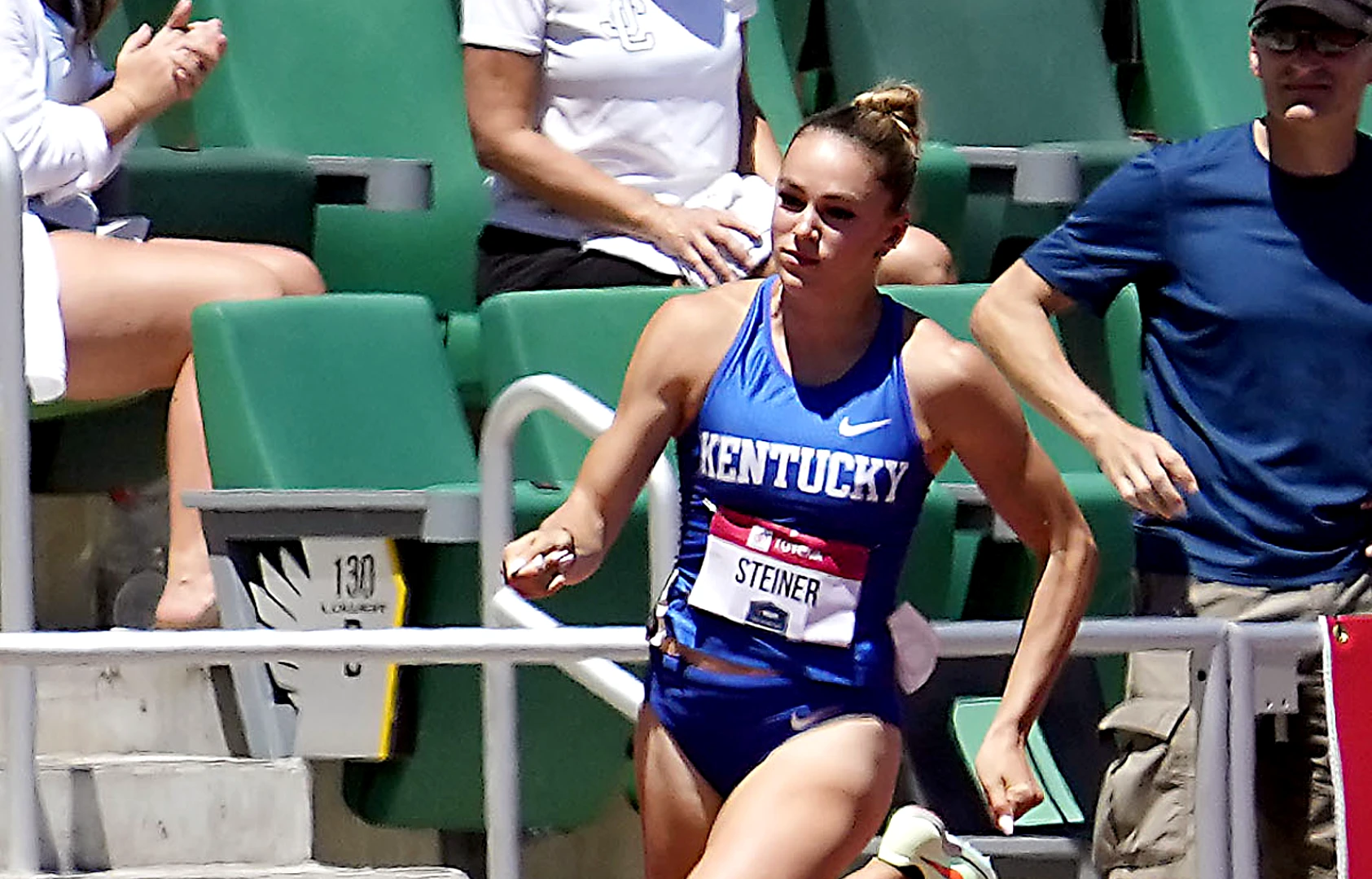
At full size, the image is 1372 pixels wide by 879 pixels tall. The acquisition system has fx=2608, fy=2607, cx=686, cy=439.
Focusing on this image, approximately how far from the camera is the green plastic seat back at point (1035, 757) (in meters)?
3.38

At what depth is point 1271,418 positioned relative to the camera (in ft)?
10.00

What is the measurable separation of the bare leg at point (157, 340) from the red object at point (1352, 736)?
1419 millimetres

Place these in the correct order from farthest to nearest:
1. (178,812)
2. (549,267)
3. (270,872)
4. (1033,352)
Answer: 1. (549,267)
2. (178,812)
3. (270,872)
4. (1033,352)

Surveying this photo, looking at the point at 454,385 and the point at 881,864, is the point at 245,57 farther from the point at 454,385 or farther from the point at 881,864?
the point at 881,864

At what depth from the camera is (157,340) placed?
3502mm

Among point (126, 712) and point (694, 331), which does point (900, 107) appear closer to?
point (694, 331)

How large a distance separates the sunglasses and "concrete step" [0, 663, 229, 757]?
1.58 m

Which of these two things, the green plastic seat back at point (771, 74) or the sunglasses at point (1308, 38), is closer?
the sunglasses at point (1308, 38)

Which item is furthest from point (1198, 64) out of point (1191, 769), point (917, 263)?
point (1191, 769)

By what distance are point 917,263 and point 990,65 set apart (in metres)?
1.02

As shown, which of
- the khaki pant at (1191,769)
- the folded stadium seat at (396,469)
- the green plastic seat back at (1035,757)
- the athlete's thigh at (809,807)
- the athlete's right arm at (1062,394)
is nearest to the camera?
the athlete's thigh at (809,807)

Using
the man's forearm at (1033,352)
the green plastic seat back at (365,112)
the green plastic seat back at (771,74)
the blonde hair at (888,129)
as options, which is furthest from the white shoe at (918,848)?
the green plastic seat back at (771,74)

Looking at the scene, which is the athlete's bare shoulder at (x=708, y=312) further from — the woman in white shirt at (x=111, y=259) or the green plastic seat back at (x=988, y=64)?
the green plastic seat back at (x=988, y=64)

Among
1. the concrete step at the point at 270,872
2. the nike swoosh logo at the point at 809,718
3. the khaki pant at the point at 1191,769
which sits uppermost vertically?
the nike swoosh logo at the point at 809,718
